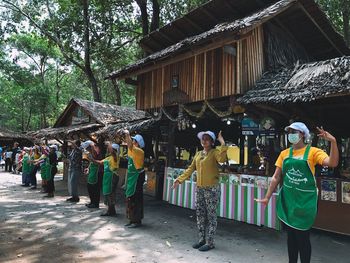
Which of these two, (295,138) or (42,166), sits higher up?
(295,138)

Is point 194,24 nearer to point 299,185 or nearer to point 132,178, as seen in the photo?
point 132,178

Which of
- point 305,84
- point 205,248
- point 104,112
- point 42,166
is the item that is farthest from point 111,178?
point 104,112

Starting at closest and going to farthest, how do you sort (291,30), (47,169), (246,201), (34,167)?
(246,201) → (291,30) → (47,169) → (34,167)

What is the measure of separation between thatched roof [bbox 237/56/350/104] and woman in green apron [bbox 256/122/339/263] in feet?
8.17

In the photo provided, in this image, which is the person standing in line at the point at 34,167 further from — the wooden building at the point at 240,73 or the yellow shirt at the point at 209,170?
the yellow shirt at the point at 209,170

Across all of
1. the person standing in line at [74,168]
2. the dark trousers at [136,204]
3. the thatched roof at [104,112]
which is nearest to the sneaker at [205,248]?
the dark trousers at [136,204]

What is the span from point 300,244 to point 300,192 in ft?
1.95

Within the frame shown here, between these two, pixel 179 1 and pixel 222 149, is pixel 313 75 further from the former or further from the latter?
pixel 179 1

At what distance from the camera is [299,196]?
12.6ft

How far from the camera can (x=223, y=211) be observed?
26.7ft

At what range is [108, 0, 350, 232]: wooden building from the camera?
24.1 feet

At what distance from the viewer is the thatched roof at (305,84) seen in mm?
6086

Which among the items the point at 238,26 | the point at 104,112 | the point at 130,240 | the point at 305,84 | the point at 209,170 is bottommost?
the point at 130,240

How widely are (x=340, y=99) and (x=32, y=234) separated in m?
7.15
